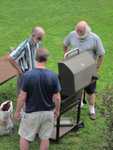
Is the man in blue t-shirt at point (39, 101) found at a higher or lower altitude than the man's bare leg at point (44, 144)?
higher

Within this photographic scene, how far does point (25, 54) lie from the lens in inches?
342

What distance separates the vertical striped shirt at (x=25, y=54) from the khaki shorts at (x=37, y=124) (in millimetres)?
1363

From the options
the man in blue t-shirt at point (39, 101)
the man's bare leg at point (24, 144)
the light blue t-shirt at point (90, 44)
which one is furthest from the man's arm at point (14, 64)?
Result: the man's bare leg at point (24, 144)

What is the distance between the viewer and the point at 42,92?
7.39 metres

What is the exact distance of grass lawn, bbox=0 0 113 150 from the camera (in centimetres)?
862

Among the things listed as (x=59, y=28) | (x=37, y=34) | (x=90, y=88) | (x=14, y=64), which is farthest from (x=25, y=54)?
(x=59, y=28)

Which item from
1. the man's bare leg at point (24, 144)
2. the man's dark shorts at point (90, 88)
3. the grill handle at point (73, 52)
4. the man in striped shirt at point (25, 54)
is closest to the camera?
the man's bare leg at point (24, 144)

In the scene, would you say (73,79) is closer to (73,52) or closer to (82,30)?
(73,52)

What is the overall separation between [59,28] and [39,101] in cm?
743

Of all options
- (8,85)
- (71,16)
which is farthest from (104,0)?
(8,85)

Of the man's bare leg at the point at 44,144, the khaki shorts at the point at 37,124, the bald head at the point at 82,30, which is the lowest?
the man's bare leg at the point at 44,144

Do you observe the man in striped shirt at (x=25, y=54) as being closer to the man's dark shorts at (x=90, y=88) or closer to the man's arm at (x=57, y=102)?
the man's dark shorts at (x=90, y=88)

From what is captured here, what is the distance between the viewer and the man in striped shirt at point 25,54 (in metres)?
8.57

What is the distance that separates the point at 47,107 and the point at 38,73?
51cm
